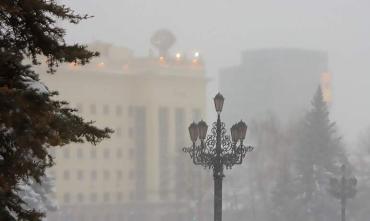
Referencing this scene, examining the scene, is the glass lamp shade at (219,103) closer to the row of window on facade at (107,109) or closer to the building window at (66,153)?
the building window at (66,153)

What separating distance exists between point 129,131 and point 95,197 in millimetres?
9575

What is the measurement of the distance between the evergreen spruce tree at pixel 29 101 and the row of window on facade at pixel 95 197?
91.4 m

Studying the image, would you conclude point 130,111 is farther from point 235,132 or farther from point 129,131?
point 235,132

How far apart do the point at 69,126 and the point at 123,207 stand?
307 ft

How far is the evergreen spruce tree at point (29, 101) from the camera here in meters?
5.87

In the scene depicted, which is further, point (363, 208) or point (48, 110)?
point (363, 208)

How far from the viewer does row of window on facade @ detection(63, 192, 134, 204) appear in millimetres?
97000

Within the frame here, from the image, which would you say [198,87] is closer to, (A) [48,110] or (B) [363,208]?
(B) [363,208]

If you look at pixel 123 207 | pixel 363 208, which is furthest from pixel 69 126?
pixel 123 207

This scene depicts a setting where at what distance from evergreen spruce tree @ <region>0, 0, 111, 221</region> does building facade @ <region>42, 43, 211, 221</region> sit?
8960cm

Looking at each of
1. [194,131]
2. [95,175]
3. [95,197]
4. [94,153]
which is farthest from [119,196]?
[194,131]

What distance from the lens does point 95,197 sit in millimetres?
98688

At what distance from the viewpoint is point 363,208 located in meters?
58.2

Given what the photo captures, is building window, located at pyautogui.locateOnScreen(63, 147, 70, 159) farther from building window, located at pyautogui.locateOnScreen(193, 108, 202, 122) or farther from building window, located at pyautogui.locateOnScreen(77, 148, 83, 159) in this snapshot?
building window, located at pyautogui.locateOnScreen(193, 108, 202, 122)
